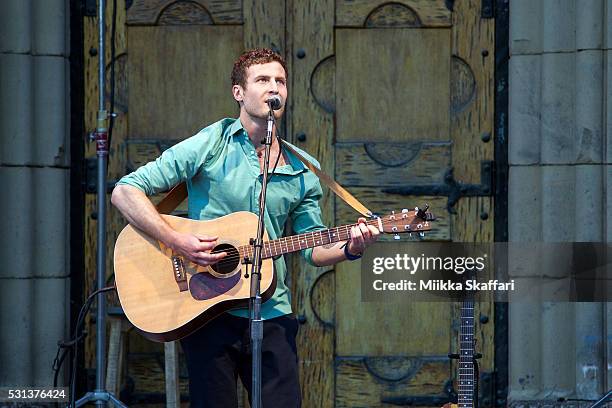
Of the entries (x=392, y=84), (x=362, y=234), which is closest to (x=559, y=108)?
(x=392, y=84)

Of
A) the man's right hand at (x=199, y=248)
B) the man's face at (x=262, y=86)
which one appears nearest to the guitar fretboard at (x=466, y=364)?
the man's right hand at (x=199, y=248)

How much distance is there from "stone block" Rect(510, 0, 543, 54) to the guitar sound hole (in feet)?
7.79

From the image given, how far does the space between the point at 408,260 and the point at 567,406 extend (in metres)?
1.09

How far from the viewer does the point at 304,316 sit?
6488 millimetres

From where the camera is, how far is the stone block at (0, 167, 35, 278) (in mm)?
6191

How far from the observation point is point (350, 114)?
255 inches

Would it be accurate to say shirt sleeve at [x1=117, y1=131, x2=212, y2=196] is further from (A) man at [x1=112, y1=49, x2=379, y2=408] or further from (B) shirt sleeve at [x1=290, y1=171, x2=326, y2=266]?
(B) shirt sleeve at [x1=290, y1=171, x2=326, y2=266]

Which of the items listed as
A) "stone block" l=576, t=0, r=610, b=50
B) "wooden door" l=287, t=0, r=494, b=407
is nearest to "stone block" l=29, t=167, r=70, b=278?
"wooden door" l=287, t=0, r=494, b=407

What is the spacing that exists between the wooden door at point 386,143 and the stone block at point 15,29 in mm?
1390

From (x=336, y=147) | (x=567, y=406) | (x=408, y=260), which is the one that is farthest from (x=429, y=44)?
(x=567, y=406)

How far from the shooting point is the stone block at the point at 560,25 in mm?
6129

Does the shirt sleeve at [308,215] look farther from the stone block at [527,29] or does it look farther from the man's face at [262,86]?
the stone block at [527,29]

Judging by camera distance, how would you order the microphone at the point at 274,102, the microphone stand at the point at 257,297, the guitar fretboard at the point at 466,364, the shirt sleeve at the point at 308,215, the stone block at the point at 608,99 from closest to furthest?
the microphone stand at the point at 257,297 → the microphone at the point at 274,102 → the shirt sleeve at the point at 308,215 → the guitar fretboard at the point at 466,364 → the stone block at the point at 608,99

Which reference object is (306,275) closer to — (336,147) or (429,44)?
(336,147)
